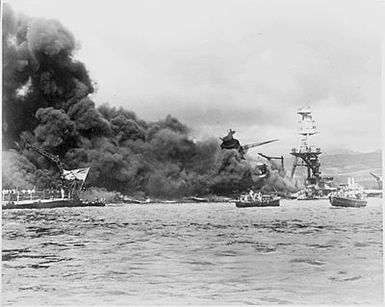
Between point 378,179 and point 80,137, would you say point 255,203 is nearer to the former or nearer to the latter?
point 378,179

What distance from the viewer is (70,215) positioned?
302 centimetres

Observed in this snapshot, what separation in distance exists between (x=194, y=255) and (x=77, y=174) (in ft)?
2.41

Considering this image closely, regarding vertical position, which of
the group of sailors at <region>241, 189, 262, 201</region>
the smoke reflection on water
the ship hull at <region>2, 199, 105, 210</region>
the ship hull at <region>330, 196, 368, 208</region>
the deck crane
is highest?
the deck crane

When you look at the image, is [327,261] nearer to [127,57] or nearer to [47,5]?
[127,57]

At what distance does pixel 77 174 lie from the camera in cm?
303

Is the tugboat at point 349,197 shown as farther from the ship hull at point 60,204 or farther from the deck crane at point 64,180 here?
the deck crane at point 64,180

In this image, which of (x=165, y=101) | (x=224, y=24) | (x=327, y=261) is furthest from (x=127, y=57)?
(x=327, y=261)

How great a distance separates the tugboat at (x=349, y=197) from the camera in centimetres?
303

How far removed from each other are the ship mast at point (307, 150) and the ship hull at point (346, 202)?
0.46ft

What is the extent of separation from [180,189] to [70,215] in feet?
1.91

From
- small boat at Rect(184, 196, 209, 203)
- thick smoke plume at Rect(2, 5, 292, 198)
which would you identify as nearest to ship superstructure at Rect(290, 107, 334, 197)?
thick smoke plume at Rect(2, 5, 292, 198)

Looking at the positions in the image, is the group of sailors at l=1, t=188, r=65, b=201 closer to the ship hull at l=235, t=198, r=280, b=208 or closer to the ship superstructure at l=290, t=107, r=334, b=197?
the ship hull at l=235, t=198, r=280, b=208

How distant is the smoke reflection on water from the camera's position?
9.02 feet

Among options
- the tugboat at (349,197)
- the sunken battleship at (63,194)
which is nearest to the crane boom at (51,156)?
the sunken battleship at (63,194)
